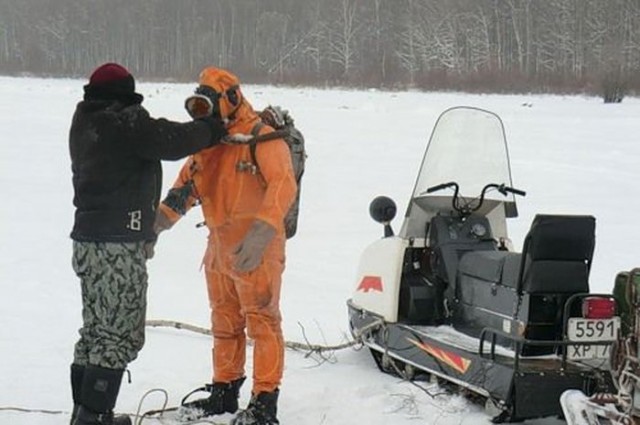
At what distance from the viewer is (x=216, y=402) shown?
4.09m

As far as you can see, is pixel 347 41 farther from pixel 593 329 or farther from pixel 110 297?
pixel 110 297

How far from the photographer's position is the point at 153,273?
292 inches

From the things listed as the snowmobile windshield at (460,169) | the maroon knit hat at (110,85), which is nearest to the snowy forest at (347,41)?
the snowmobile windshield at (460,169)

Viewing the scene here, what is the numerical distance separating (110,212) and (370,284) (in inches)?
75.8

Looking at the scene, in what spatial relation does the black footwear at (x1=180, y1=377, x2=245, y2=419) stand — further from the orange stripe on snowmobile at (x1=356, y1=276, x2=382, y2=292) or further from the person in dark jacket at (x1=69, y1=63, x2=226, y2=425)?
the orange stripe on snowmobile at (x1=356, y1=276, x2=382, y2=292)

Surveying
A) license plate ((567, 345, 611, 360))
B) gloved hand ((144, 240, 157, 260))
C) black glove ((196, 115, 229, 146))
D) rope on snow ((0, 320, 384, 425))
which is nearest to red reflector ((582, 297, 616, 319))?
license plate ((567, 345, 611, 360))

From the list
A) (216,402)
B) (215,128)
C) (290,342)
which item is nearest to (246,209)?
(215,128)

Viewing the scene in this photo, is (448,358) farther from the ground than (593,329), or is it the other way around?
(593,329)

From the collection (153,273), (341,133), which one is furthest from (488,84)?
(153,273)

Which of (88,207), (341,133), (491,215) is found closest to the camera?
(88,207)

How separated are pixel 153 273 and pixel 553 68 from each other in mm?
43829

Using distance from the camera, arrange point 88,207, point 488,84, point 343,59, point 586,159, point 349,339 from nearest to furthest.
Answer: point 88,207
point 349,339
point 586,159
point 488,84
point 343,59

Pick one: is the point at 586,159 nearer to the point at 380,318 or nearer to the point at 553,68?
the point at 380,318

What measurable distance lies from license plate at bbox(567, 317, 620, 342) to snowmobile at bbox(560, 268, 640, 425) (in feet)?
1.06
